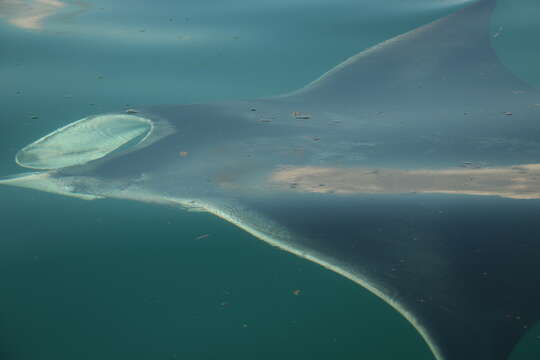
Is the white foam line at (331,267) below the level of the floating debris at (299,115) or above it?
below

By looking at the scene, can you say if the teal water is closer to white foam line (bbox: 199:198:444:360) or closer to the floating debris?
white foam line (bbox: 199:198:444:360)

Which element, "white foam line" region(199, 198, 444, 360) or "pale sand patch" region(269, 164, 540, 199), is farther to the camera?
"pale sand patch" region(269, 164, 540, 199)

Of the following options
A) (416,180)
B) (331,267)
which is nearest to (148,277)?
(331,267)

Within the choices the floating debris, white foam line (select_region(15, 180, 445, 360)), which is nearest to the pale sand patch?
white foam line (select_region(15, 180, 445, 360))

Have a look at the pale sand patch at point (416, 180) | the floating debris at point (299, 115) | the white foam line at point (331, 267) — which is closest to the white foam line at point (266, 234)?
the white foam line at point (331, 267)

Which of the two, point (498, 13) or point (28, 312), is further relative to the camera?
point (498, 13)

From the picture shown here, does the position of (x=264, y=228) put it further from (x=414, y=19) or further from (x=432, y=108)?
(x=414, y=19)

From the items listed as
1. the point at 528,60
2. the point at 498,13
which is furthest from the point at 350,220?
the point at 498,13

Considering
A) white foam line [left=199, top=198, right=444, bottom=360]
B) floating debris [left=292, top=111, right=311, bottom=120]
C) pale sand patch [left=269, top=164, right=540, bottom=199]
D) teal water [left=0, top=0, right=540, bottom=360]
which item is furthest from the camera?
floating debris [left=292, top=111, right=311, bottom=120]

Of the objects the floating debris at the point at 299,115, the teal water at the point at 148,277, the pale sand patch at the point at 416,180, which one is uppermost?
the floating debris at the point at 299,115

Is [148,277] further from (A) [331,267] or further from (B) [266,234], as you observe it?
(A) [331,267]

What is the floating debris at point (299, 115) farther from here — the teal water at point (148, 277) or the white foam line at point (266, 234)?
the white foam line at point (266, 234)
